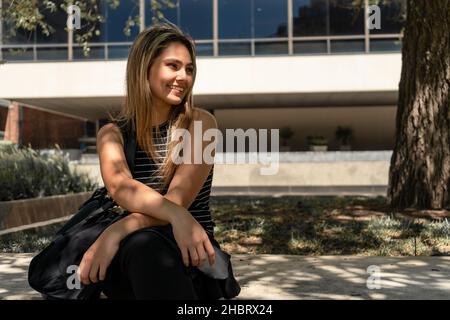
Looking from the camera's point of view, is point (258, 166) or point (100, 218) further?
point (258, 166)

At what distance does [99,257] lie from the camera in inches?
77.0

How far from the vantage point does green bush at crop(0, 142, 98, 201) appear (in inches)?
324

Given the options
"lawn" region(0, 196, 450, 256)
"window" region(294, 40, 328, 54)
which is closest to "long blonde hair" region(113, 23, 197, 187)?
"lawn" region(0, 196, 450, 256)

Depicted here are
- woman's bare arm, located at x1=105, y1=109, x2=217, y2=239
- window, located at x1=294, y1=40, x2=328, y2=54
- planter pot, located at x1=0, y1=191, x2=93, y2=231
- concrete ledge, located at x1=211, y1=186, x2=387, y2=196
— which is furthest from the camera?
window, located at x1=294, y1=40, x2=328, y2=54

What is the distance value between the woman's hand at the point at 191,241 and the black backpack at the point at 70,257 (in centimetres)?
38

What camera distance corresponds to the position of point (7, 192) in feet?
25.8

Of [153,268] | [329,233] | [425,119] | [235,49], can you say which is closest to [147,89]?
[153,268]

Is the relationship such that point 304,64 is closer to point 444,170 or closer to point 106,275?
point 444,170

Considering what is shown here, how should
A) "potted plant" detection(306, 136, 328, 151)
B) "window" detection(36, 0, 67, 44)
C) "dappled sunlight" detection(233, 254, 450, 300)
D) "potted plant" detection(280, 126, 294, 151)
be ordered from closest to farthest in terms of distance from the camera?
"dappled sunlight" detection(233, 254, 450, 300) → "window" detection(36, 0, 67, 44) → "potted plant" detection(306, 136, 328, 151) → "potted plant" detection(280, 126, 294, 151)

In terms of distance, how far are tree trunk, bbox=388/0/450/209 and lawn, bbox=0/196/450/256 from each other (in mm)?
337

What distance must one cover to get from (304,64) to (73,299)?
21021 mm
